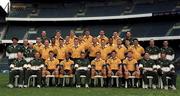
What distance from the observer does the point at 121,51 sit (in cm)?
1592

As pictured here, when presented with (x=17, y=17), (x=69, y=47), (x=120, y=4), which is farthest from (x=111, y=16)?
(x=69, y=47)

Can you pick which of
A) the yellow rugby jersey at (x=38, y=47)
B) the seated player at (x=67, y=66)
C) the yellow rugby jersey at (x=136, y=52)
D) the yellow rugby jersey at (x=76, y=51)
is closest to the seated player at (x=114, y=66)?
the yellow rugby jersey at (x=136, y=52)

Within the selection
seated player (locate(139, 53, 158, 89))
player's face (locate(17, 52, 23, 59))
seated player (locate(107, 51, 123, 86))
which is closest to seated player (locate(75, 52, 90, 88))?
seated player (locate(107, 51, 123, 86))

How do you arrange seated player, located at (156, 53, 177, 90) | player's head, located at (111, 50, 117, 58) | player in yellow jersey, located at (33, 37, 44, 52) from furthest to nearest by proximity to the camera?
player in yellow jersey, located at (33, 37, 44, 52) < player's head, located at (111, 50, 117, 58) < seated player, located at (156, 53, 177, 90)

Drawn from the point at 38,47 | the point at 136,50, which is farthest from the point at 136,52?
the point at 38,47

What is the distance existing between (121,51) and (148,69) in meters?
1.30

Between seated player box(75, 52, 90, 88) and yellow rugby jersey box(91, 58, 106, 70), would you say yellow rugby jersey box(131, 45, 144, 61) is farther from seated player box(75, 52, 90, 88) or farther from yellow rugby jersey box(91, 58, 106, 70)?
seated player box(75, 52, 90, 88)

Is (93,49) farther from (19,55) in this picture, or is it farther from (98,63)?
(19,55)

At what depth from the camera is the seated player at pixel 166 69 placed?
15.1 metres

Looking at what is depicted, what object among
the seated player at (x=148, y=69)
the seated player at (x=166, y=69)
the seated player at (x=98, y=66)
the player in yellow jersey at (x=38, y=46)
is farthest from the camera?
the player in yellow jersey at (x=38, y=46)

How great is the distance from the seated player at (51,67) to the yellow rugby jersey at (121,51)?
92.3 inches

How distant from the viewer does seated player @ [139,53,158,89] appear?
15203 mm

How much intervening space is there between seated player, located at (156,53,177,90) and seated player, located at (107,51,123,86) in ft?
4.75

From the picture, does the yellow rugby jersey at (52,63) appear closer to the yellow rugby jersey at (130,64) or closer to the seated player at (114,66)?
the seated player at (114,66)
